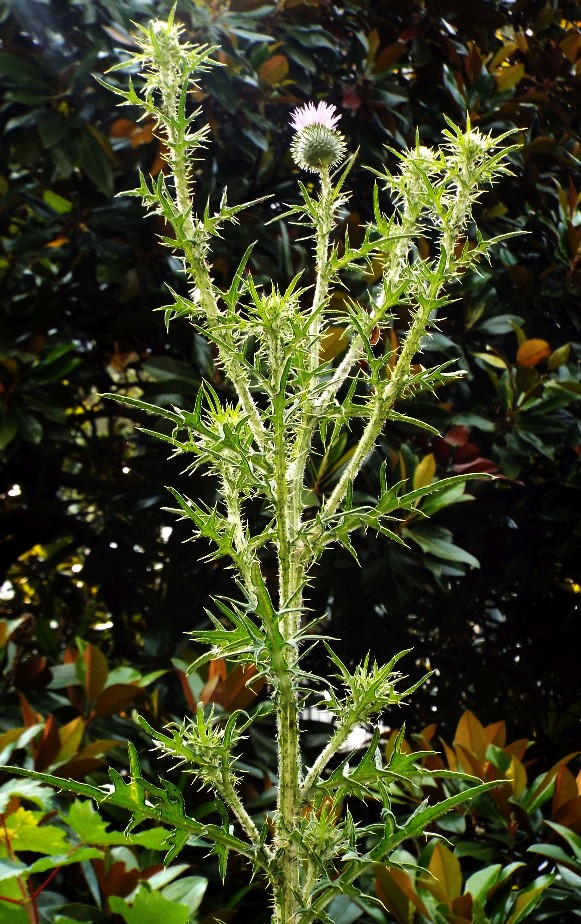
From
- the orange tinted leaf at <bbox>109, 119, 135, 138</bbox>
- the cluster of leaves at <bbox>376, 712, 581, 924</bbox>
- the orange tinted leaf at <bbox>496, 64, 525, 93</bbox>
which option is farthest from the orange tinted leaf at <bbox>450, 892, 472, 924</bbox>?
the orange tinted leaf at <bbox>496, 64, 525, 93</bbox>

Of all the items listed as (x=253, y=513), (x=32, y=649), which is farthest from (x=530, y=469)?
(x=32, y=649)

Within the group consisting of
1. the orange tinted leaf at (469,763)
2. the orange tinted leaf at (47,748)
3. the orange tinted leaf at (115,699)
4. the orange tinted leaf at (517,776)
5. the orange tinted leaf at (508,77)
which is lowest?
the orange tinted leaf at (517,776)

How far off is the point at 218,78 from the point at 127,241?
1.44 feet

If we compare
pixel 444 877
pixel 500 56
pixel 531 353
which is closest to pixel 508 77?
pixel 500 56

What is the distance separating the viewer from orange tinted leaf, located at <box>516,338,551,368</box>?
1903mm

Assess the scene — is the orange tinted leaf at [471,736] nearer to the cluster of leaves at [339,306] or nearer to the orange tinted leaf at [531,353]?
the cluster of leaves at [339,306]

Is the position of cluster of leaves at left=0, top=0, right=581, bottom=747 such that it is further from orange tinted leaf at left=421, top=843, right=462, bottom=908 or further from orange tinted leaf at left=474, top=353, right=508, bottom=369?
orange tinted leaf at left=421, top=843, right=462, bottom=908

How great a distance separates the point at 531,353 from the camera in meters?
1.92

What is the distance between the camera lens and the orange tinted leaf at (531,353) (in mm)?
1903

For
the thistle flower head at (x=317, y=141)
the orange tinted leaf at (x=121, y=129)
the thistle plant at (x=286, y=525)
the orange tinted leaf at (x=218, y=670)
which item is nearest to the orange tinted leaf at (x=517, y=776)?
the orange tinted leaf at (x=218, y=670)

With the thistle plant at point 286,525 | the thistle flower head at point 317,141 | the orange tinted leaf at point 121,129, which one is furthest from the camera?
the orange tinted leaf at point 121,129

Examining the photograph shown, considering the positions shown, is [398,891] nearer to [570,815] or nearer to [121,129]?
[570,815]

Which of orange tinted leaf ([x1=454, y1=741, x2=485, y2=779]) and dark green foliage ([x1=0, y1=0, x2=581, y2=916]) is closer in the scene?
orange tinted leaf ([x1=454, y1=741, x2=485, y2=779])

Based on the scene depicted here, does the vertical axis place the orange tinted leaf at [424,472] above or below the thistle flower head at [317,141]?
below
